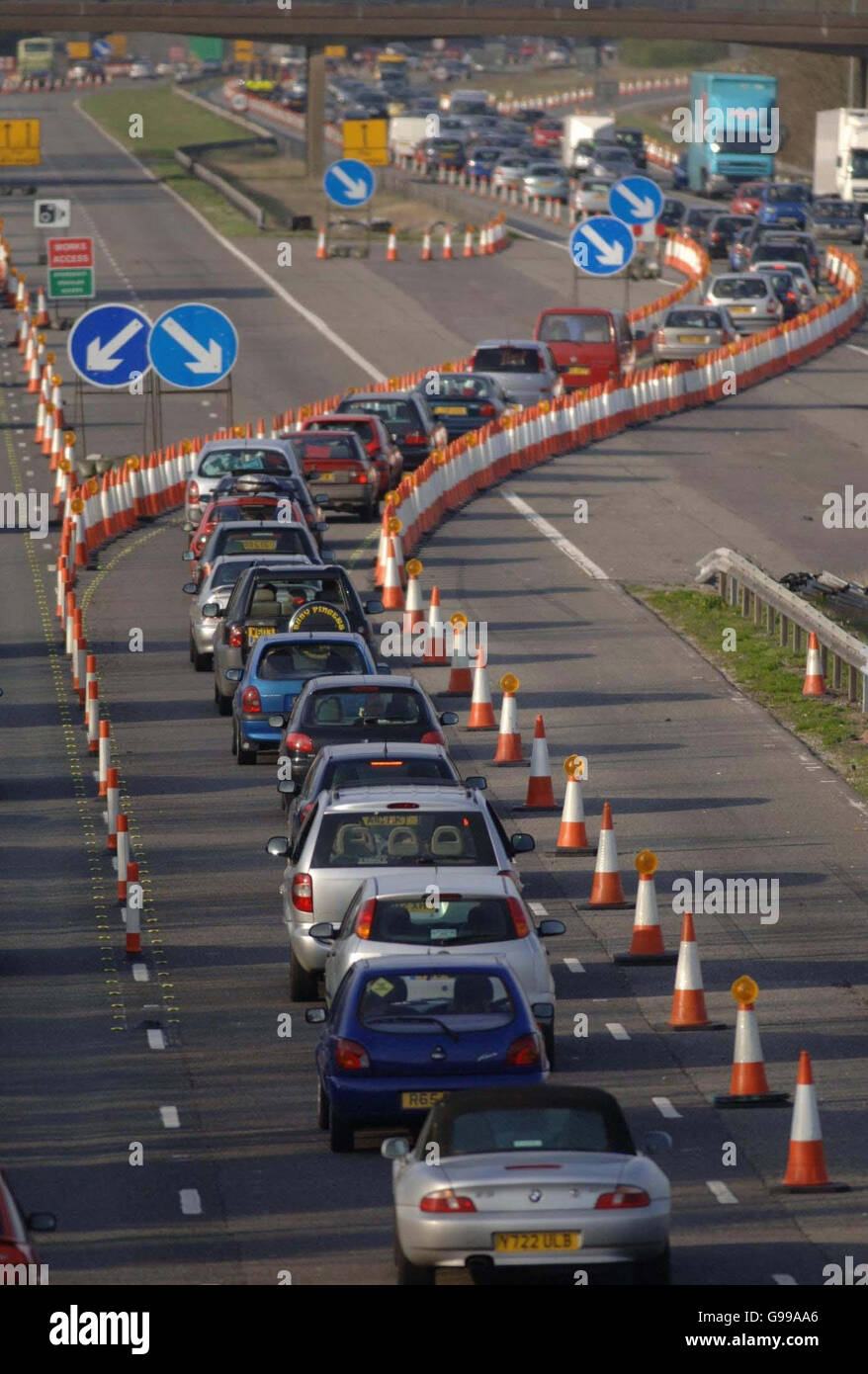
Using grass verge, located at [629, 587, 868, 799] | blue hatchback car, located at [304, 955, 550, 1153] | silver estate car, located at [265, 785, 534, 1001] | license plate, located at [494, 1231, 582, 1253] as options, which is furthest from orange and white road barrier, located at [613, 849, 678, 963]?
license plate, located at [494, 1231, 582, 1253]

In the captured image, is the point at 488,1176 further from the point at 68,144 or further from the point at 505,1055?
the point at 68,144

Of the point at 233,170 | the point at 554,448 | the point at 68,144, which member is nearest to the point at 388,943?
the point at 554,448

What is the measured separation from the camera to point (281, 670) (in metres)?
25.0

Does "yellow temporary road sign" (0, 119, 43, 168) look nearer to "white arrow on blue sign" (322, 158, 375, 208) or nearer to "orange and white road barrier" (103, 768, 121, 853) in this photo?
"white arrow on blue sign" (322, 158, 375, 208)

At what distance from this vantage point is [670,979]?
18.5 metres

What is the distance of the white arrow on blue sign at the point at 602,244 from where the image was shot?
2041 inches

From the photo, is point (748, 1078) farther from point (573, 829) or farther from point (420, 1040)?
point (573, 829)

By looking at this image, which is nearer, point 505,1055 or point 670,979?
point 505,1055

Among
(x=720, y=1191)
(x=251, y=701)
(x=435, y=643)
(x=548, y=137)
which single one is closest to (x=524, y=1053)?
(x=720, y=1191)

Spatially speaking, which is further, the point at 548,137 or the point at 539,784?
the point at 548,137

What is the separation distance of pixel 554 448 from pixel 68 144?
8045cm

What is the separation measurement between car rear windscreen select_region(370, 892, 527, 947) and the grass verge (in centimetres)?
913

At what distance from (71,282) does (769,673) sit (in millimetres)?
23942
